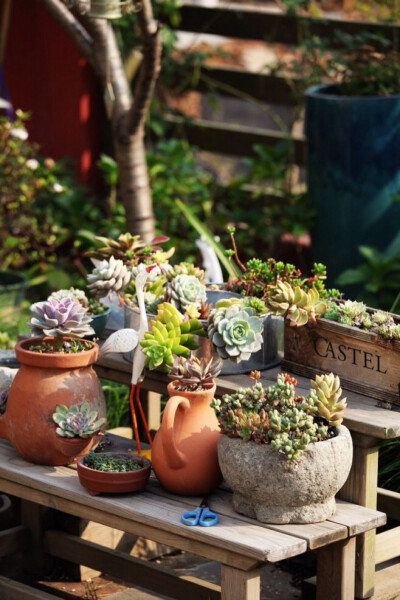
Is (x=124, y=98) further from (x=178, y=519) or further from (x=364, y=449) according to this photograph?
(x=178, y=519)

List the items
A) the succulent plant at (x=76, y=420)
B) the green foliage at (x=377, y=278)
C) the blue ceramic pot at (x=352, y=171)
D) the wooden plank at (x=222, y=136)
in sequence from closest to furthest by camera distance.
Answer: the succulent plant at (x=76, y=420) → the green foliage at (x=377, y=278) → the blue ceramic pot at (x=352, y=171) → the wooden plank at (x=222, y=136)

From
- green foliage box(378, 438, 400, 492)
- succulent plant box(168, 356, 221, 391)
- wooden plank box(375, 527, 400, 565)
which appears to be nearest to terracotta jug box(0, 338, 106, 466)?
succulent plant box(168, 356, 221, 391)

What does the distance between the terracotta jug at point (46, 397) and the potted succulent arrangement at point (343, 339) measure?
51cm

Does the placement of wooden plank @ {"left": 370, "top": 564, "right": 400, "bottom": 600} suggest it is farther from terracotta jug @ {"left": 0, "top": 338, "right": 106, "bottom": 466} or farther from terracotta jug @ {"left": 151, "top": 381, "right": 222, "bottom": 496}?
terracotta jug @ {"left": 0, "top": 338, "right": 106, "bottom": 466}

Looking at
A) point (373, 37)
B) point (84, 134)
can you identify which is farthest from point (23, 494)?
point (84, 134)

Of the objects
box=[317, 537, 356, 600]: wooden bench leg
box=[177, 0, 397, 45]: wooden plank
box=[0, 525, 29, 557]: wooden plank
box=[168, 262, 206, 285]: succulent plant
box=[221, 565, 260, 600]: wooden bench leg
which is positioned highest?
box=[177, 0, 397, 45]: wooden plank

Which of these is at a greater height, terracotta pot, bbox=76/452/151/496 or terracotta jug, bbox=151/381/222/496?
terracotta jug, bbox=151/381/222/496

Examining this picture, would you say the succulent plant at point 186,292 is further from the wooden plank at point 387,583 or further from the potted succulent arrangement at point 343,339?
the wooden plank at point 387,583

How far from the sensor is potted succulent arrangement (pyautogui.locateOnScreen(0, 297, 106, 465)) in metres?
2.72

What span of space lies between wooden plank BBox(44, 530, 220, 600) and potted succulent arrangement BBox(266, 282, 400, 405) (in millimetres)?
657

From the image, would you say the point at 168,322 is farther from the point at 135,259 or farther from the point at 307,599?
the point at 307,599

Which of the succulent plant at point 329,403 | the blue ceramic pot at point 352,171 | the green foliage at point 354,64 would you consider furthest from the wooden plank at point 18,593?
the green foliage at point 354,64

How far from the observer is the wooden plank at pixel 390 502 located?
320 centimetres

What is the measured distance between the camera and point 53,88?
247 inches
